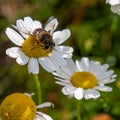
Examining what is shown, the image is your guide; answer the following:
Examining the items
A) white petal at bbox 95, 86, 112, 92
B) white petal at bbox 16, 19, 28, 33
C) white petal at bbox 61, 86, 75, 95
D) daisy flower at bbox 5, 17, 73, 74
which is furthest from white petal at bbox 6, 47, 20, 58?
white petal at bbox 95, 86, 112, 92

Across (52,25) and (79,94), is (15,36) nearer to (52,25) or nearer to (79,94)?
(52,25)

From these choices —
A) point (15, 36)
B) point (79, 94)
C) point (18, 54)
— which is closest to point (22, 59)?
point (18, 54)

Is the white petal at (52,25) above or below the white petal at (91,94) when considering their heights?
above

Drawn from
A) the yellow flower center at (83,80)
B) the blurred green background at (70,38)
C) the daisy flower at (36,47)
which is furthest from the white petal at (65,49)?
the blurred green background at (70,38)

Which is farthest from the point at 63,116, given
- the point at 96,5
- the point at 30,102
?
the point at 30,102

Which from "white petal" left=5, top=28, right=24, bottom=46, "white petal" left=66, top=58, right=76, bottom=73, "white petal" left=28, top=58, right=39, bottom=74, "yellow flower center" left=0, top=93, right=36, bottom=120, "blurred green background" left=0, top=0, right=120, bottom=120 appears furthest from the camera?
"blurred green background" left=0, top=0, right=120, bottom=120

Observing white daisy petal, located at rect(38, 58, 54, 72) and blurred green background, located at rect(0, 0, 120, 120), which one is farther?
blurred green background, located at rect(0, 0, 120, 120)

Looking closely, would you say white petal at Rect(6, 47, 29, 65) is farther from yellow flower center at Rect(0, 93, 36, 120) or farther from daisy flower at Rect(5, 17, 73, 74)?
yellow flower center at Rect(0, 93, 36, 120)

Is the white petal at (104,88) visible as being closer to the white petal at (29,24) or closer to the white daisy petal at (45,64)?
the white daisy petal at (45,64)

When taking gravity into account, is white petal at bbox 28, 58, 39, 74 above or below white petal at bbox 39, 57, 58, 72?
below
